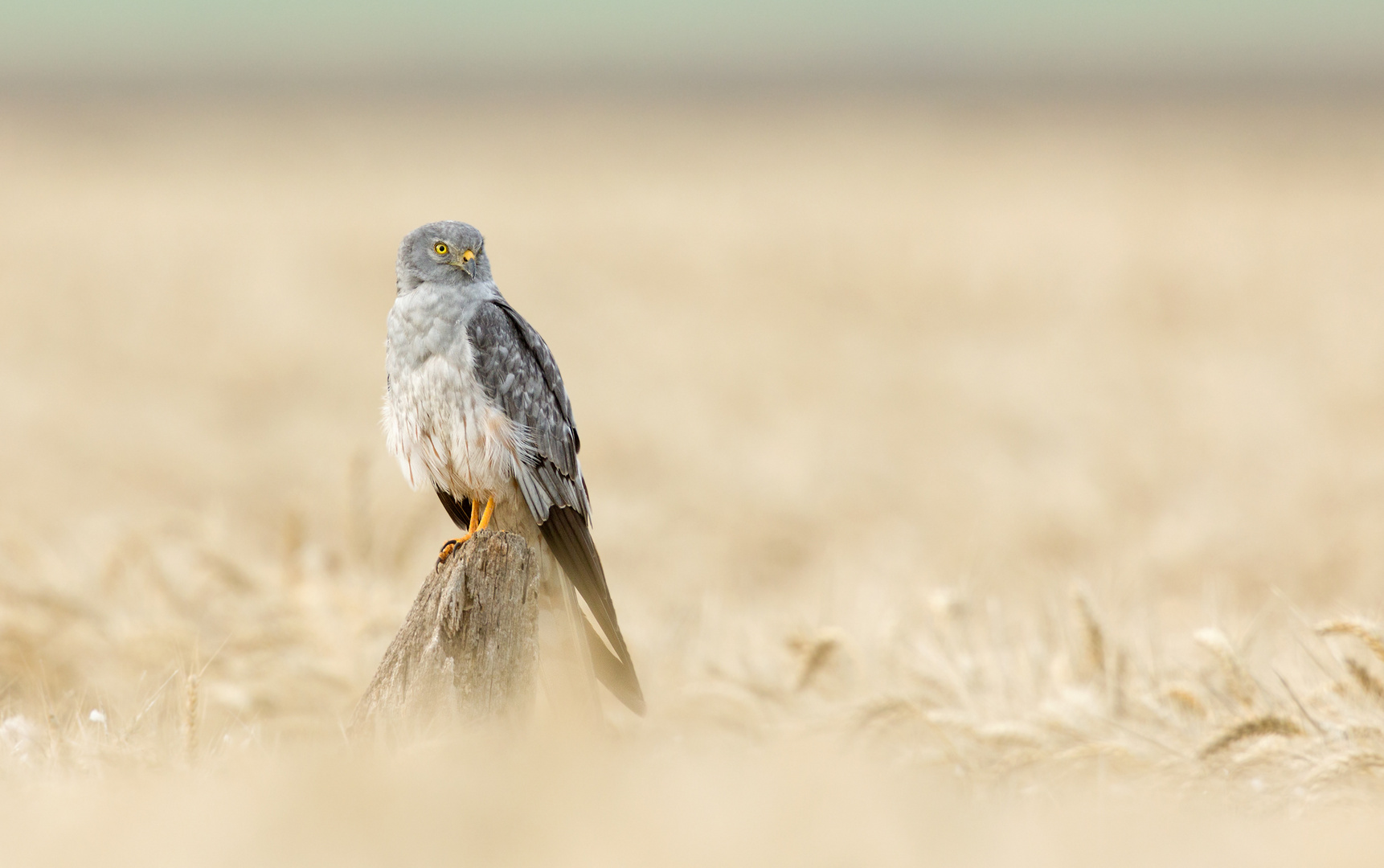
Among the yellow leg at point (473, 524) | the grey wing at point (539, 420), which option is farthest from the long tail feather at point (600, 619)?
the yellow leg at point (473, 524)

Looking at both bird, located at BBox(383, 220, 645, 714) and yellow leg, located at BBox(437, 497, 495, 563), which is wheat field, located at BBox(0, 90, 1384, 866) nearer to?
yellow leg, located at BBox(437, 497, 495, 563)

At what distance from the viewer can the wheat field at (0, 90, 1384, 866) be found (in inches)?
90.7

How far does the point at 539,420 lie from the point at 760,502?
734 cm

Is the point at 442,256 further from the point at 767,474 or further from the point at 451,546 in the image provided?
the point at 767,474

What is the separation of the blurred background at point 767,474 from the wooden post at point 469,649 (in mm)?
308

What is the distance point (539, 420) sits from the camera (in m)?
4.70

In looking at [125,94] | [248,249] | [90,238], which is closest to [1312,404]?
[248,249]

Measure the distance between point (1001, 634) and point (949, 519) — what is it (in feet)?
19.7

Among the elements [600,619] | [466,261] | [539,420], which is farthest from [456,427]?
[600,619]

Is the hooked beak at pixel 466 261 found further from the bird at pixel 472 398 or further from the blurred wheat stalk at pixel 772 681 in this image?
the blurred wheat stalk at pixel 772 681

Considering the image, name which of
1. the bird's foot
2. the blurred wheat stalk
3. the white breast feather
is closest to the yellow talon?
the bird's foot

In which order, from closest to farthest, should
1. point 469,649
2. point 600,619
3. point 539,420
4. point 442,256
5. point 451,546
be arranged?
point 469,649, point 600,619, point 451,546, point 442,256, point 539,420

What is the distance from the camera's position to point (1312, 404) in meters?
13.0

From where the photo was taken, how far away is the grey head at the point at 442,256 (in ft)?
14.4
